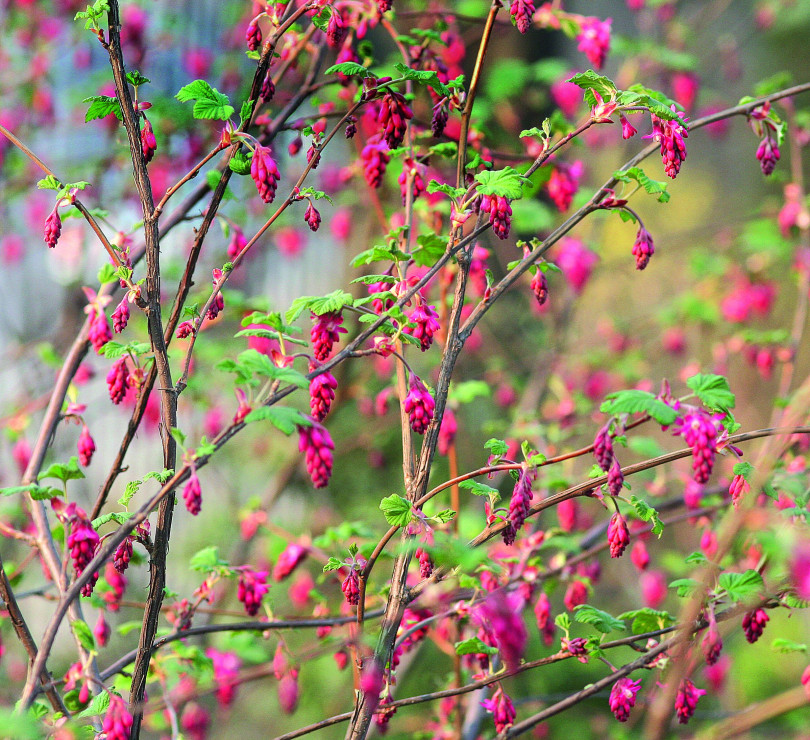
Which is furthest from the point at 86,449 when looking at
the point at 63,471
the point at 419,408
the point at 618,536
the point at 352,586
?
the point at 618,536

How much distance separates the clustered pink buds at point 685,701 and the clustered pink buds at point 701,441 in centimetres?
57

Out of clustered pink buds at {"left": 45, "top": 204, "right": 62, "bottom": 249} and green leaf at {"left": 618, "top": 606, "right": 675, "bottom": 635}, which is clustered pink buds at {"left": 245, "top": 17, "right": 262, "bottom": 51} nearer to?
clustered pink buds at {"left": 45, "top": 204, "right": 62, "bottom": 249}

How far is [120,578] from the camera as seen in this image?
2.17 m

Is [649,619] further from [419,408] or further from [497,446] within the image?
[419,408]

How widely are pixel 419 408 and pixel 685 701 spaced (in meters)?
0.80

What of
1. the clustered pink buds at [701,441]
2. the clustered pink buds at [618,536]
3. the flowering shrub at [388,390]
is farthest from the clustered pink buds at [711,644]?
the clustered pink buds at [701,441]

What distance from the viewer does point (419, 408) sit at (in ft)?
4.91

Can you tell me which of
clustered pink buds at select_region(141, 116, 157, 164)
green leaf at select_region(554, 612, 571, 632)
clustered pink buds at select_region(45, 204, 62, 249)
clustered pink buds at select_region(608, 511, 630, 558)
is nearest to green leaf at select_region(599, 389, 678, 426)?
clustered pink buds at select_region(608, 511, 630, 558)

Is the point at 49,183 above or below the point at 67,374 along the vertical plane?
above

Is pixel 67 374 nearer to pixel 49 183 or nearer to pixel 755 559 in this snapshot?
pixel 49 183

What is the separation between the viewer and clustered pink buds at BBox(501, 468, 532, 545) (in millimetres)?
1442

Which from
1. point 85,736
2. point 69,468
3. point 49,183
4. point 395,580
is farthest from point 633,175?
point 85,736

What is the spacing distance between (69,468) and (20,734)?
2.07 ft

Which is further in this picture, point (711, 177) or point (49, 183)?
point (711, 177)
